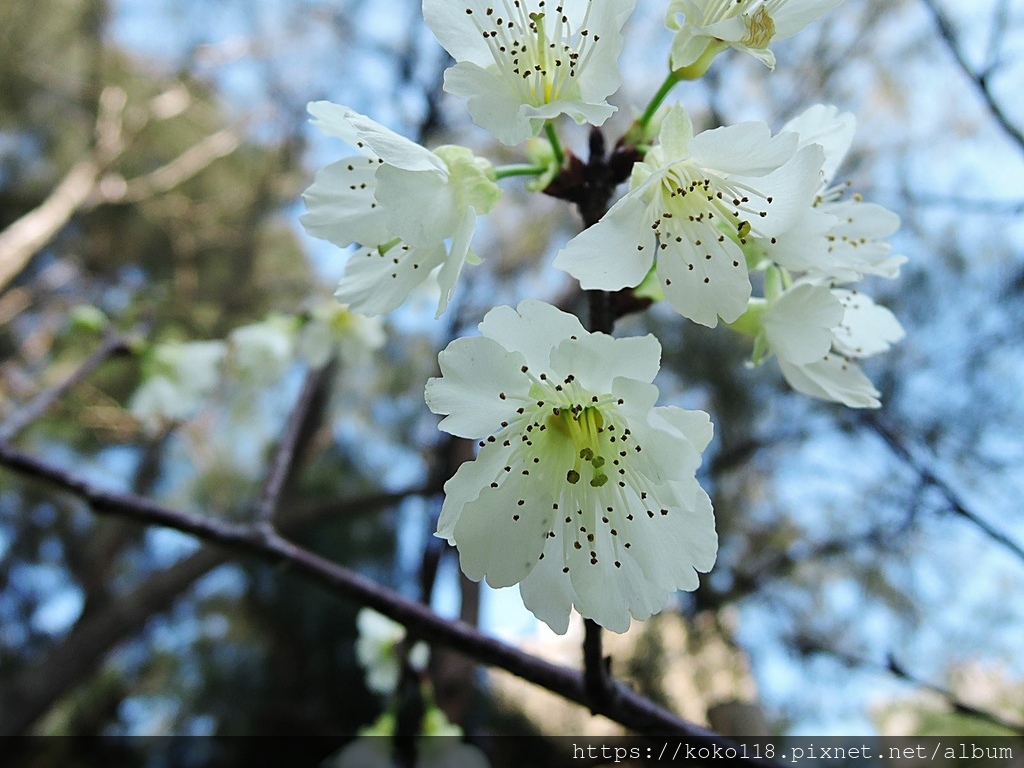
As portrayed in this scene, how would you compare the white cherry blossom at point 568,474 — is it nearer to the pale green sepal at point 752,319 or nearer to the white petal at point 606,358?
the white petal at point 606,358

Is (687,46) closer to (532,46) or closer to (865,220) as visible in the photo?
(532,46)

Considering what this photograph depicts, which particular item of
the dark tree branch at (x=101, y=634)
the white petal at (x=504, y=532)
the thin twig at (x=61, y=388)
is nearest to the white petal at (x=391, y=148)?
the white petal at (x=504, y=532)

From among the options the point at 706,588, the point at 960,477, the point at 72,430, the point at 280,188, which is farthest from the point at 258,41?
the point at 960,477

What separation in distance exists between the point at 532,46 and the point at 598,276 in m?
0.24

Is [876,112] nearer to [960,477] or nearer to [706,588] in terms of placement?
[960,477]

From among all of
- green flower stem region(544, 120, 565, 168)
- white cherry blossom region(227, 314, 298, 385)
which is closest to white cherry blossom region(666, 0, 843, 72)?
green flower stem region(544, 120, 565, 168)

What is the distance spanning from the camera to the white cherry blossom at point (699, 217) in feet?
1.58

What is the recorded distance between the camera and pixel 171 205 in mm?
4148

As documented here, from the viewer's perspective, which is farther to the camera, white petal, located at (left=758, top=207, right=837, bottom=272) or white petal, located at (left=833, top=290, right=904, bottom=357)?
white petal, located at (left=833, top=290, right=904, bottom=357)

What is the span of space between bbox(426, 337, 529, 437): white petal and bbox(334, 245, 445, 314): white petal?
11cm

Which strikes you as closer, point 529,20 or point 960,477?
point 529,20

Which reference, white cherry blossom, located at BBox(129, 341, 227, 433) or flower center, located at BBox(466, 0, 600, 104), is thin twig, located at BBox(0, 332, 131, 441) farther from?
flower center, located at BBox(466, 0, 600, 104)

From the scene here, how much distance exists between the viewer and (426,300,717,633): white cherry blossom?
485 millimetres

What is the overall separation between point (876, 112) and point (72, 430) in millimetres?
3835
